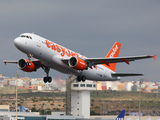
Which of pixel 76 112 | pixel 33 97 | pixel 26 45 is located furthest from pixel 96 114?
pixel 26 45

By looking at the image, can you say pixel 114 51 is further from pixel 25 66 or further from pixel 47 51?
pixel 47 51

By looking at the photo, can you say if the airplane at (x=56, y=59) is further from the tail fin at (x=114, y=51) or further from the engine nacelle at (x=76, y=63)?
the tail fin at (x=114, y=51)

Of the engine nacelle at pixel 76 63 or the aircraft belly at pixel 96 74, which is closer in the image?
the engine nacelle at pixel 76 63

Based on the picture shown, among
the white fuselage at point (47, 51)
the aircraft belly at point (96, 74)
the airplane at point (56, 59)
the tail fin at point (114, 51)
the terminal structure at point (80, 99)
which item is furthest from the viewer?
the terminal structure at point (80, 99)

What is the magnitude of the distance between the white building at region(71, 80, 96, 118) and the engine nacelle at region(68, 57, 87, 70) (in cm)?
5561

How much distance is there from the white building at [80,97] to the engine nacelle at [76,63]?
5561cm

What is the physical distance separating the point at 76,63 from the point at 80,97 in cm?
6038

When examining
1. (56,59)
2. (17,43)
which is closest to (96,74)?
(56,59)

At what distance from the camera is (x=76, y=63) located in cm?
4659

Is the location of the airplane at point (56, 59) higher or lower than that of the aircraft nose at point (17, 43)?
lower

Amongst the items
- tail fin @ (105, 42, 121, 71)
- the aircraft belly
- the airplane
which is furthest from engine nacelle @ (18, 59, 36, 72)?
tail fin @ (105, 42, 121, 71)

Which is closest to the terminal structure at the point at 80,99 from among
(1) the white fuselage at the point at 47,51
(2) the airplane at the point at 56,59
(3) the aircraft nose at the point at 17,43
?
(2) the airplane at the point at 56,59

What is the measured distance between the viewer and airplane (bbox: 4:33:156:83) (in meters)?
43.5

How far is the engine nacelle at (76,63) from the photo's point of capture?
1837 inches
